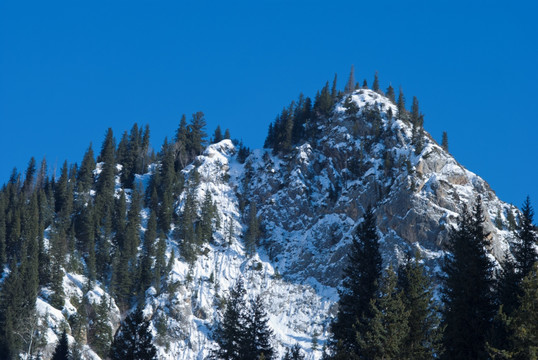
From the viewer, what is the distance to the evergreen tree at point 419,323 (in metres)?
28.6

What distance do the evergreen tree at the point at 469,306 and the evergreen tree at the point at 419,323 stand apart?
1.69m

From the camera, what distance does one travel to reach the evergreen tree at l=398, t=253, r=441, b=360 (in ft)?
93.7

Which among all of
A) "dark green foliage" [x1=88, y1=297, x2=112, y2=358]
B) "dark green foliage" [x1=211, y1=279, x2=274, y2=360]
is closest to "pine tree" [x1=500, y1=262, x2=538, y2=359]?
"dark green foliage" [x1=211, y1=279, x2=274, y2=360]

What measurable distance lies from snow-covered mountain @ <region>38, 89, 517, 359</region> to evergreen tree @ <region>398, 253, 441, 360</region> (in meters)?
75.6

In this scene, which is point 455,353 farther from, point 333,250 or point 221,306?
point 333,250

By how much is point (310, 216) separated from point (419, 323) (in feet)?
381

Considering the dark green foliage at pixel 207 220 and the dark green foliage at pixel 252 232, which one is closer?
the dark green foliage at pixel 207 220

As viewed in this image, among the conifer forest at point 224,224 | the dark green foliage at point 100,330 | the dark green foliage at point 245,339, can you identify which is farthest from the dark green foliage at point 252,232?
the dark green foliage at point 245,339

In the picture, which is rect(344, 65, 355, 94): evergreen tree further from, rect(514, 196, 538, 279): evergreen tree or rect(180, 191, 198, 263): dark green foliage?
rect(514, 196, 538, 279): evergreen tree

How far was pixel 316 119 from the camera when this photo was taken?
549 feet

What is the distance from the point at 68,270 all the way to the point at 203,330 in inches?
1007

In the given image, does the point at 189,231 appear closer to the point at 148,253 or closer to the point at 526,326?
the point at 148,253

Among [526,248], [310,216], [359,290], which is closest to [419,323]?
[359,290]

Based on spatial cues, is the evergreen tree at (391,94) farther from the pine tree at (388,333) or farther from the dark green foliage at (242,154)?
the pine tree at (388,333)
